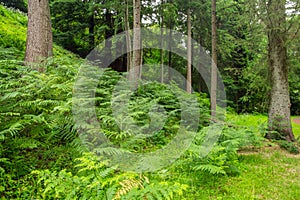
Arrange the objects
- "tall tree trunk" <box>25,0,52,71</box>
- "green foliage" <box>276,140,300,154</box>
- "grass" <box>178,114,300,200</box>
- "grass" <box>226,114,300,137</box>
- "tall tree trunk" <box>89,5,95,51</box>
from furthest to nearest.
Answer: "tall tree trunk" <box>89,5,95,51</box>, "grass" <box>226,114,300,137</box>, "green foliage" <box>276,140,300,154</box>, "tall tree trunk" <box>25,0,52,71</box>, "grass" <box>178,114,300,200</box>

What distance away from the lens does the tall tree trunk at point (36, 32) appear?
542 centimetres

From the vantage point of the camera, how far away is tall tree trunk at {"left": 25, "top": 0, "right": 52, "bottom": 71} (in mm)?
5422

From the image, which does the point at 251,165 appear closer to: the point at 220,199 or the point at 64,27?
the point at 220,199

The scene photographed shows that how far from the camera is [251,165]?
458 centimetres

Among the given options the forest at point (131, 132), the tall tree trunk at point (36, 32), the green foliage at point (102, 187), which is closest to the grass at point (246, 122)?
the forest at point (131, 132)

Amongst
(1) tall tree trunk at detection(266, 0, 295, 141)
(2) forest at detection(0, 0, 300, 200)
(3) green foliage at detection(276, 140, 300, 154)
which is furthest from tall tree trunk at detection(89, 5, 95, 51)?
(3) green foliage at detection(276, 140, 300, 154)

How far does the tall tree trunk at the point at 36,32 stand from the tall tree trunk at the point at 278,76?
20.5 feet

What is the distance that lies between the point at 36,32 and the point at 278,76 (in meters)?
6.92

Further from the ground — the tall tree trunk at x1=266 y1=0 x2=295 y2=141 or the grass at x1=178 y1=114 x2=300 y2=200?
the tall tree trunk at x1=266 y1=0 x2=295 y2=141

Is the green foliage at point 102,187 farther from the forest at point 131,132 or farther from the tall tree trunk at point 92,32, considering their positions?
the tall tree trunk at point 92,32

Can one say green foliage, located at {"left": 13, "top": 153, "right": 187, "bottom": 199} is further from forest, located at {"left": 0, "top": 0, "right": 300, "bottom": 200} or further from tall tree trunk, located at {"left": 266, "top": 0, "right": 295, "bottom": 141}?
tall tree trunk, located at {"left": 266, "top": 0, "right": 295, "bottom": 141}

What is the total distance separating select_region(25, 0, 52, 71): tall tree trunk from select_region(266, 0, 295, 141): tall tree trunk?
6.25 metres

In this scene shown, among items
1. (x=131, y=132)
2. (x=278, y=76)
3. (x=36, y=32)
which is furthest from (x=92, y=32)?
(x=131, y=132)

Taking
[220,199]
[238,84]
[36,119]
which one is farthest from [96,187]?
[238,84]
